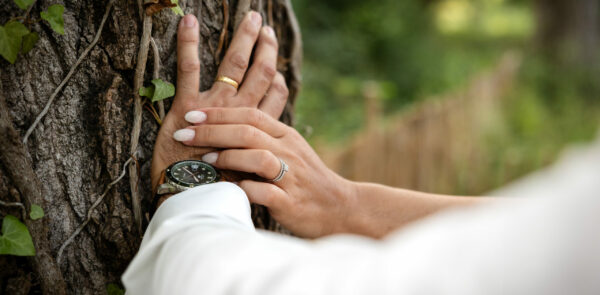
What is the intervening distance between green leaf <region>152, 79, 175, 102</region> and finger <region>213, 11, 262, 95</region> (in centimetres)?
15

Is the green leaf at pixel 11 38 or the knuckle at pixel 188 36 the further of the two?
the knuckle at pixel 188 36

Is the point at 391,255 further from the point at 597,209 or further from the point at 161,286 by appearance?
the point at 161,286

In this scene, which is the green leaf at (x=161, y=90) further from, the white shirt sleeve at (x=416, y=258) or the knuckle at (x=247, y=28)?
the white shirt sleeve at (x=416, y=258)

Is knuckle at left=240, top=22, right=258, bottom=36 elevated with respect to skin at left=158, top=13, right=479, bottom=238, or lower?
elevated

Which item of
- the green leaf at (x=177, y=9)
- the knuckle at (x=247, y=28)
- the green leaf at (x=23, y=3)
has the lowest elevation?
the knuckle at (x=247, y=28)

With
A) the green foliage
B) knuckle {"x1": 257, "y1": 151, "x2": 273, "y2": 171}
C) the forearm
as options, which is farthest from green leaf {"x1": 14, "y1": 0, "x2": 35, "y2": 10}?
the forearm

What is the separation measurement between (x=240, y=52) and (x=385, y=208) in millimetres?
697

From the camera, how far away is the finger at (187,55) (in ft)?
4.38

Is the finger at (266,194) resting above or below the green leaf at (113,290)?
above

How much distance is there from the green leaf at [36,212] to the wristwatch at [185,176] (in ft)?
0.92

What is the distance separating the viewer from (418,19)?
32.3ft

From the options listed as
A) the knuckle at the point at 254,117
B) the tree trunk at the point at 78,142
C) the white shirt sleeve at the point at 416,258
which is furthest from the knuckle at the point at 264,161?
the white shirt sleeve at the point at 416,258

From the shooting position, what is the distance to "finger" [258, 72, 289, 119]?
155cm

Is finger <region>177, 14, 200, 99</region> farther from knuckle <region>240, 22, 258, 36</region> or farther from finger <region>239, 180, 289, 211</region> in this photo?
finger <region>239, 180, 289, 211</region>
